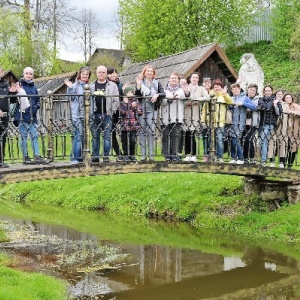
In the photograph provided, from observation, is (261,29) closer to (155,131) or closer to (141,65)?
(141,65)

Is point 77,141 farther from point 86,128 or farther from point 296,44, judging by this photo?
point 296,44

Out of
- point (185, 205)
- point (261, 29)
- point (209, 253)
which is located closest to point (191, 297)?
point (209, 253)

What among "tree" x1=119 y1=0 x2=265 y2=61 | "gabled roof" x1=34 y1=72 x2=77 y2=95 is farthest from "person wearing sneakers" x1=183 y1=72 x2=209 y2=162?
"tree" x1=119 y1=0 x2=265 y2=61

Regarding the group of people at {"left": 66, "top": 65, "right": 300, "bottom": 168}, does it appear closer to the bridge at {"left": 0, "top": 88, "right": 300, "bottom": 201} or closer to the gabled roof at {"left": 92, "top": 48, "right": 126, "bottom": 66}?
the bridge at {"left": 0, "top": 88, "right": 300, "bottom": 201}

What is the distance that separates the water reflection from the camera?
9516 mm

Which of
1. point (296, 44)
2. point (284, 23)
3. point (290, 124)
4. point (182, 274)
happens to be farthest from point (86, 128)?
point (284, 23)

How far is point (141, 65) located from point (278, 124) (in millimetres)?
14096

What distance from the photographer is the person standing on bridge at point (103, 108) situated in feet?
31.2

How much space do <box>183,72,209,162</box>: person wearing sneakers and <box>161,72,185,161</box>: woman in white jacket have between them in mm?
204

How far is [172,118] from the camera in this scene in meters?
10.4

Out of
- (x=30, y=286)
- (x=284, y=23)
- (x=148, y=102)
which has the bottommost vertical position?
(x=30, y=286)

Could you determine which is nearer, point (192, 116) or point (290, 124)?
point (192, 116)

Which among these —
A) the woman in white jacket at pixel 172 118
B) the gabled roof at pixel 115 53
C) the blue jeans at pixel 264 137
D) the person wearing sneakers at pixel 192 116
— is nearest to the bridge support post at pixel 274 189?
the blue jeans at pixel 264 137

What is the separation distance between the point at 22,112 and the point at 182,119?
2.95m
